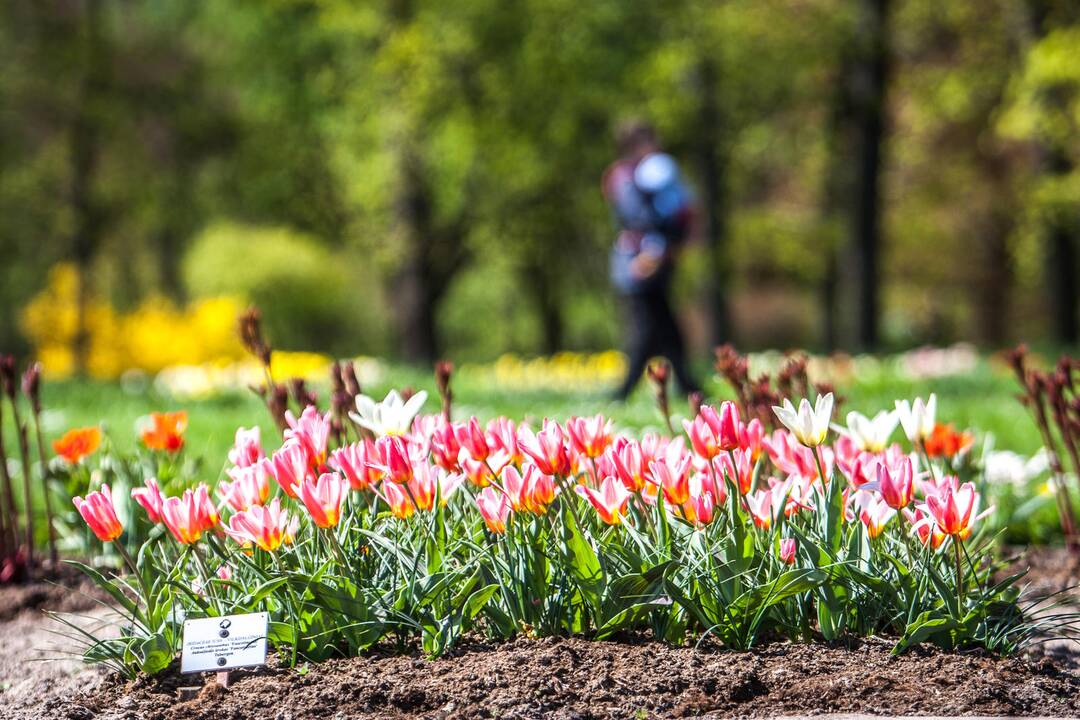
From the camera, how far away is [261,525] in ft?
8.39

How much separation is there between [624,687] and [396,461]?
0.69 m

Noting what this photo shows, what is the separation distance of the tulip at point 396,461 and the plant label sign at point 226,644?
16.3 inches

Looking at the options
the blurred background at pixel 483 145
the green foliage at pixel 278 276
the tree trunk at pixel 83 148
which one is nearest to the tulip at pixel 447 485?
the tree trunk at pixel 83 148

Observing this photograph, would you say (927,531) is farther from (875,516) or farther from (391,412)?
(391,412)

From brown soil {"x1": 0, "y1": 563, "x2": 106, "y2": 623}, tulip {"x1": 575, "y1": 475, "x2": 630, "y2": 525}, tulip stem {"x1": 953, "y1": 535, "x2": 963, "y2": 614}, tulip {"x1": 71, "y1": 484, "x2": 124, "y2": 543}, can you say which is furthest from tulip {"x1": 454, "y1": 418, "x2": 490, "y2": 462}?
brown soil {"x1": 0, "y1": 563, "x2": 106, "y2": 623}

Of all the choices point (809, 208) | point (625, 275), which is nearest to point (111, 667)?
point (625, 275)

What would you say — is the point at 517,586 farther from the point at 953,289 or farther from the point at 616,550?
the point at 953,289

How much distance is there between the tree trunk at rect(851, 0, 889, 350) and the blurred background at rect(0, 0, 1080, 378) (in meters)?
0.04

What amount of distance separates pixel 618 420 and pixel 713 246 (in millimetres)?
10142

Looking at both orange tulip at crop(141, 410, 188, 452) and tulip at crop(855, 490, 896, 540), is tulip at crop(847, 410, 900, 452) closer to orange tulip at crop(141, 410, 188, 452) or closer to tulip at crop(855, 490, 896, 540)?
tulip at crop(855, 490, 896, 540)

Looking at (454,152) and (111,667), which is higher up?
(454,152)

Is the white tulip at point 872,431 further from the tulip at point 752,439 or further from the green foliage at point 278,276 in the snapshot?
A: the green foliage at point 278,276

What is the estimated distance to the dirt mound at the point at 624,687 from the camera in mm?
2303

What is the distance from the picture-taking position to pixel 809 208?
26250 mm
